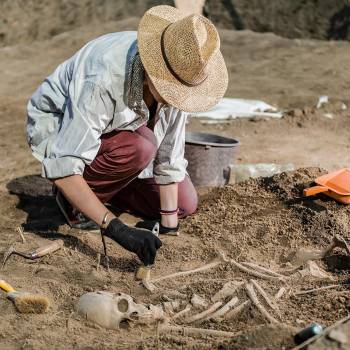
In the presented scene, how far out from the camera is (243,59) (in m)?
8.61

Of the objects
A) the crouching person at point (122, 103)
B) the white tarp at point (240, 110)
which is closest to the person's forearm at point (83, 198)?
the crouching person at point (122, 103)

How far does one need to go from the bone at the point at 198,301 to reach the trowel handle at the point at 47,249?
3.05 feet

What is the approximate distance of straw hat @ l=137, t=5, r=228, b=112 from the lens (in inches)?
145

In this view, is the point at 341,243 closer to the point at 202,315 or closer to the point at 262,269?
the point at 262,269

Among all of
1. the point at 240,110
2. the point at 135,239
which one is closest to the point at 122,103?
the point at 135,239

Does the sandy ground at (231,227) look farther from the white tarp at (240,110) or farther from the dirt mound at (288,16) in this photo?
the dirt mound at (288,16)

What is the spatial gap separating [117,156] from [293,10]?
5.16 meters

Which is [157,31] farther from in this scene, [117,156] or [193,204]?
[193,204]

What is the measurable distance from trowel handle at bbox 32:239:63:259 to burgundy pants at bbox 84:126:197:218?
15.8 inches

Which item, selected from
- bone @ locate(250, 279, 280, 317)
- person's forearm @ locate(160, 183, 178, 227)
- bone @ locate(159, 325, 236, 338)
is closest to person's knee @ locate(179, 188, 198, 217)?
person's forearm @ locate(160, 183, 178, 227)

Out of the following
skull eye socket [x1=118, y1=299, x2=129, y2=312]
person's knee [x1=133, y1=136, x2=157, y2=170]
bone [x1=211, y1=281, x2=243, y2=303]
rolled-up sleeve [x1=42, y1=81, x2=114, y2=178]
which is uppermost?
rolled-up sleeve [x1=42, y1=81, x2=114, y2=178]

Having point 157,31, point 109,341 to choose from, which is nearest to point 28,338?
point 109,341

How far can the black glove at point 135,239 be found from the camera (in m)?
3.82

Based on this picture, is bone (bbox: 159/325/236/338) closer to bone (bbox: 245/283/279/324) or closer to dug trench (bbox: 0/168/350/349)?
dug trench (bbox: 0/168/350/349)
